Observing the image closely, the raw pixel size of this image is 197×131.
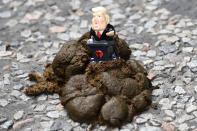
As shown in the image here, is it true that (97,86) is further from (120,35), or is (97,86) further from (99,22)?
(120,35)

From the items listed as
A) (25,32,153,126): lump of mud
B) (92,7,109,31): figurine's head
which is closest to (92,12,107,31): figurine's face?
(92,7,109,31): figurine's head

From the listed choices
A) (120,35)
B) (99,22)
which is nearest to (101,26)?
(99,22)

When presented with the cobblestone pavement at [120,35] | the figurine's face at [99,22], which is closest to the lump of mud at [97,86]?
the cobblestone pavement at [120,35]

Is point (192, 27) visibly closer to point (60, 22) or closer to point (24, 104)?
point (60, 22)

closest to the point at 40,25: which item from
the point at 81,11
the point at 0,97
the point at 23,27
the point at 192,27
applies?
the point at 23,27

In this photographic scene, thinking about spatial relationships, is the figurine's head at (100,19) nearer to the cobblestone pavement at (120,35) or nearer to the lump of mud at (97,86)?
the lump of mud at (97,86)

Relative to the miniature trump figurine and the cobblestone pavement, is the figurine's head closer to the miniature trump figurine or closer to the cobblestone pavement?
the miniature trump figurine
